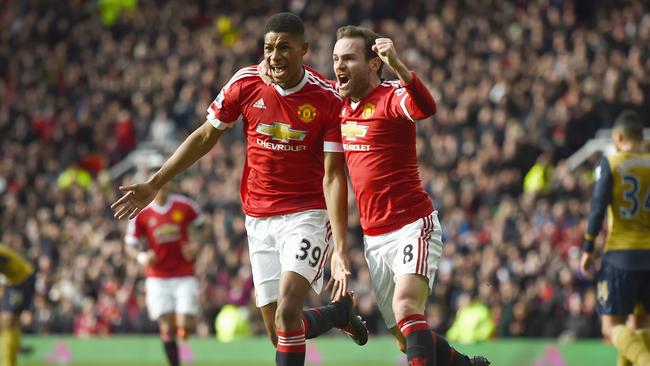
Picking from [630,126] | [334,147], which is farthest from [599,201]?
[334,147]

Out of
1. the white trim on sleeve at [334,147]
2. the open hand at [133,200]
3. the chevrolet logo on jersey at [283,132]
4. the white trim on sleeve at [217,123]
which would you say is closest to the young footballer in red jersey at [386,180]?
the white trim on sleeve at [334,147]

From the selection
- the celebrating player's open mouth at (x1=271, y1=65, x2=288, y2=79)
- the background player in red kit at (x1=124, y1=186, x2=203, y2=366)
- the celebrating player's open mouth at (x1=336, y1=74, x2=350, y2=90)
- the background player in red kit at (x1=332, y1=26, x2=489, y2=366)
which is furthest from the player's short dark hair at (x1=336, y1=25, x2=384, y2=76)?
the background player in red kit at (x1=124, y1=186, x2=203, y2=366)

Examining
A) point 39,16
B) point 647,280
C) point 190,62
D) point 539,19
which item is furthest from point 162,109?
point 647,280

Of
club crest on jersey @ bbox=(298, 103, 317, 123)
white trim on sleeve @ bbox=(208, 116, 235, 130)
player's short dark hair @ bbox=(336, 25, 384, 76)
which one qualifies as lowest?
white trim on sleeve @ bbox=(208, 116, 235, 130)

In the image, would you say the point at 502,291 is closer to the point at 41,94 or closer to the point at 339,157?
the point at 339,157

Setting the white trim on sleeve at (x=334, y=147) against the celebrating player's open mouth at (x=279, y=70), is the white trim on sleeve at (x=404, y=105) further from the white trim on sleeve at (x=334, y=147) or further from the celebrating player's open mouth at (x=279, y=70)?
the celebrating player's open mouth at (x=279, y=70)

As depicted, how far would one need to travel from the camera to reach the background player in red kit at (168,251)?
1386 centimetres

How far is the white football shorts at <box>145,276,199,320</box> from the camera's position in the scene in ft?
45.8

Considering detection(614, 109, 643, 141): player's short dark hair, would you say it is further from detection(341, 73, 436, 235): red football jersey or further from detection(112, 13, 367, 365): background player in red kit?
detection(112, 13, 367, 365): background player in red kit

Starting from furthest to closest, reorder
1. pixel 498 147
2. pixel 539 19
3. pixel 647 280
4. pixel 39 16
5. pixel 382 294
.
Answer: pixel 39 16 < pixel 539 19 < pixel 498 147 < pixel 647 280 < pixel 382 294

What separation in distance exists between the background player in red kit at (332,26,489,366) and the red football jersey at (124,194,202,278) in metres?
5.89

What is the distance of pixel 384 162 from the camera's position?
323 inches

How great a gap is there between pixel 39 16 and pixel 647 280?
20253 mm

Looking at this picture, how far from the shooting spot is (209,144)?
8.50 metres
